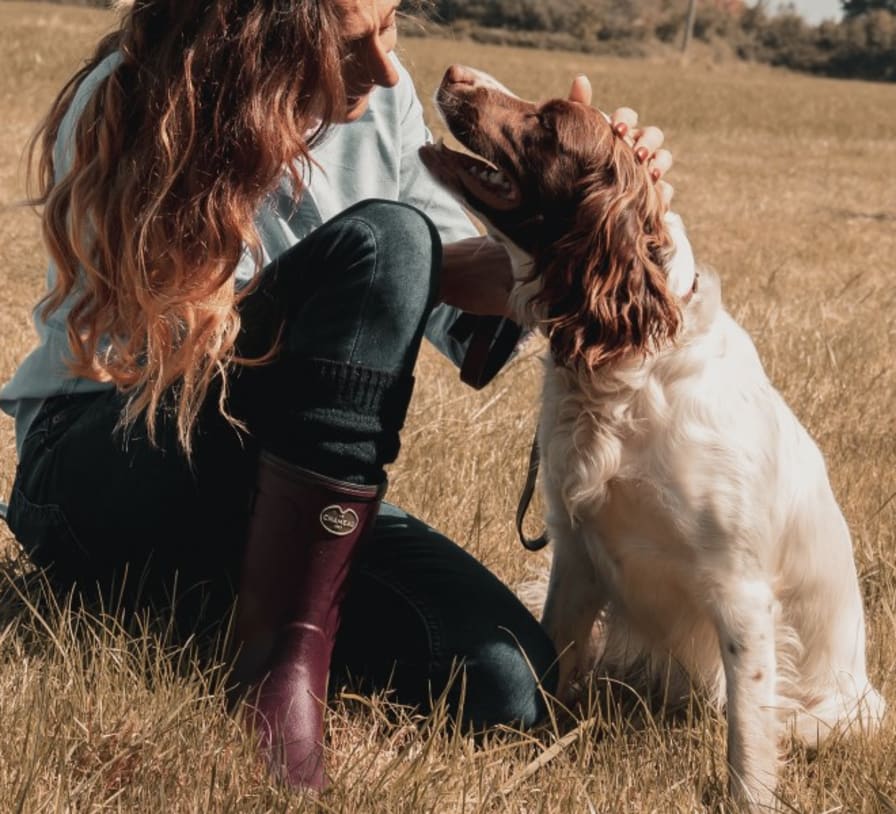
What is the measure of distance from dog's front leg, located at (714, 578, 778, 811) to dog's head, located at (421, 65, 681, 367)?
20.1 inches

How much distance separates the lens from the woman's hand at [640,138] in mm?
2641

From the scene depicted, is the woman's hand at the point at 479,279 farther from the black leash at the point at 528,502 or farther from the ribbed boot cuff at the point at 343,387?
the ribbed boot cuff at the point at 343,387

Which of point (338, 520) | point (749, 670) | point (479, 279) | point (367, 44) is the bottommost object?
point (749, 670)

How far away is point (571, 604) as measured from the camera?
2.88m

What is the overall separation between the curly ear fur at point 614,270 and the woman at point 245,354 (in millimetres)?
144

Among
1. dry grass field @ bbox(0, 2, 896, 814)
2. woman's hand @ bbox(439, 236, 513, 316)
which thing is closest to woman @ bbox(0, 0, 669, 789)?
dry grass field @ bbox(0, 2, 896, 814)

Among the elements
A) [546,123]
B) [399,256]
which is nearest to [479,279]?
[546,123]

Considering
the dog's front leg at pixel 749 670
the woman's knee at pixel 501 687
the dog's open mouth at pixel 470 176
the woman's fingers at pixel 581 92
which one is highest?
the woman's fingers at pixel 581 92

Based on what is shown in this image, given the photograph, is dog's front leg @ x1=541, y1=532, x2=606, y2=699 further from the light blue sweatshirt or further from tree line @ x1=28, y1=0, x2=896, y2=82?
tree line @ x1=28, y1=0, x2=896, y2=82

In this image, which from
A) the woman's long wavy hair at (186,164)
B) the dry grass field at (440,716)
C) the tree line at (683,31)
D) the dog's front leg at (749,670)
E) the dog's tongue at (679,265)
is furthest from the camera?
the tree line at (683,31)

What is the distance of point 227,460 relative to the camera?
8.16 ft

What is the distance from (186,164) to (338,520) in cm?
69

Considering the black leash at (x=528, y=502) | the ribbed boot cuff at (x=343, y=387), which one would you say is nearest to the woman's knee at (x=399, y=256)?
the ribbed boot cuff at (x=343, y=387)

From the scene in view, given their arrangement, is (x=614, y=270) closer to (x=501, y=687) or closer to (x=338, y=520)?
(x=338, y=520)
